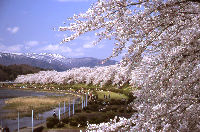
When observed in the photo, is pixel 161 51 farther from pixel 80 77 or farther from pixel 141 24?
pixel 80 77

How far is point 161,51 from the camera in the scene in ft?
19.9

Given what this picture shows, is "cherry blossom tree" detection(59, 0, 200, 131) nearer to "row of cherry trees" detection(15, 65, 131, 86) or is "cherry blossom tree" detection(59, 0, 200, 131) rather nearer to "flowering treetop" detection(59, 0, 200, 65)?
"flowering treetop" detection(59, 0, 200, 65)

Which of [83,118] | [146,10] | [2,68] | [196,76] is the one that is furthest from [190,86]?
[2,68]

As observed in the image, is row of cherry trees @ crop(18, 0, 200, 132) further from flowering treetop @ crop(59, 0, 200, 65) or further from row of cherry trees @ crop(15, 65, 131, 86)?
row of cherry trees @ crop(15, 65, 131, 86)

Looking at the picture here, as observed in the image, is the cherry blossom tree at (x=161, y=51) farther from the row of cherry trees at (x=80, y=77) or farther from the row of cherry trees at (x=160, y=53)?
the row of cherry trees at (x=80, y=77)

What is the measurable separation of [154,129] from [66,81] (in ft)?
274

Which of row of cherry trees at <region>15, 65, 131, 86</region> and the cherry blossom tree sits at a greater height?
the cherry blossom tree

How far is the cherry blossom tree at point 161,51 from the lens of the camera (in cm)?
539

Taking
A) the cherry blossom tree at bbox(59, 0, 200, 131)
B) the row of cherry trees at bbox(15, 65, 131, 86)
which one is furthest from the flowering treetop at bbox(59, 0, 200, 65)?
the row of cherry trees at bbox(15, 65, 131, 86)

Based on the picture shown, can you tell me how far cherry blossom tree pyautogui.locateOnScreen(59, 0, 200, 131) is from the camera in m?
5.39

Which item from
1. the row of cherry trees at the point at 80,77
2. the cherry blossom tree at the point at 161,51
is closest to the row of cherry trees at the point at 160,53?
the cherry blossom tree at the point at 161,51

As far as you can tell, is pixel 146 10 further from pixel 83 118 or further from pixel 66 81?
pixel 66 81

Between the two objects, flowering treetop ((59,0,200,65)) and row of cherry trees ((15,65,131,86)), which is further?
row of cherry trees ((15,65,131,86))

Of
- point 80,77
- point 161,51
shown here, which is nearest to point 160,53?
point 161,51
